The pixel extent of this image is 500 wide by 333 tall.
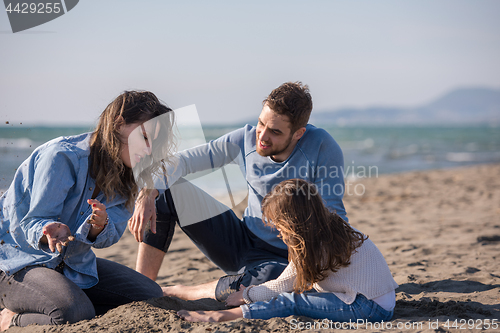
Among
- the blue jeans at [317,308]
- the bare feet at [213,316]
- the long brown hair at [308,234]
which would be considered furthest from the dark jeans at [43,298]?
Result: the long brown hair at [308,234]

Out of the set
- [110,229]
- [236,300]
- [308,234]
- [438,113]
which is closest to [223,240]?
[236,300]

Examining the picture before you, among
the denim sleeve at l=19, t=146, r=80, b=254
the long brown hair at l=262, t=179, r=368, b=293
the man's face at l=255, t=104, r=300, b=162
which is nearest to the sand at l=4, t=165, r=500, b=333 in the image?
the long brown hair at l=262, t=179, r=368, b=293

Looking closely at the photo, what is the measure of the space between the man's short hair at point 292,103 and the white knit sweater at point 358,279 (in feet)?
3.20

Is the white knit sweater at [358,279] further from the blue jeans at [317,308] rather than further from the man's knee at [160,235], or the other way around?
the man's knee at [160,235]

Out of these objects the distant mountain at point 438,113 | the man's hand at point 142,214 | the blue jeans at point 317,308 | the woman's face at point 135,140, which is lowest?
the distant mountain at point 438,113

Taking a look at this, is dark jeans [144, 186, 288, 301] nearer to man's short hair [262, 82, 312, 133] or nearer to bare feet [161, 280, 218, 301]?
bare feet [161, 280, 218, 301]

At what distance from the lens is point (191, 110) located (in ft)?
10.0

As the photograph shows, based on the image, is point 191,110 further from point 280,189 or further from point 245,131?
point 280,189

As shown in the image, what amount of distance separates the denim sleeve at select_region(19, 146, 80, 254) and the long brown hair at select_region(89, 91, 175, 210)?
141 mm

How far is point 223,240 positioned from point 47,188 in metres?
1.24

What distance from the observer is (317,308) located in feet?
6.82

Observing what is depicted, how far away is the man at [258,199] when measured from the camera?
102 inches

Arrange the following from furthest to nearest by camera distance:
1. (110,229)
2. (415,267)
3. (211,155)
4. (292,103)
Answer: (415,267) < (211,155) < (292,103) < (110,229)

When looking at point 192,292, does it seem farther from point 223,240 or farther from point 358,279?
point 358,279
